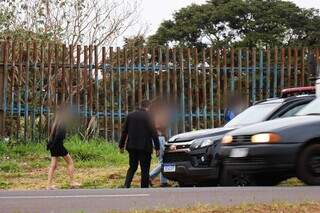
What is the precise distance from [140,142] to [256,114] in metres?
2.18

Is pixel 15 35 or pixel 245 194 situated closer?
pixel 245 194

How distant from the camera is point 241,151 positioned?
11867mm

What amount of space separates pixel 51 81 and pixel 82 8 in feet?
21.1

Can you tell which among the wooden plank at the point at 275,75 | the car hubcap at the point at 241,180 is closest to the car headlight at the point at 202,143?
the car hubcap at the point at 241,180

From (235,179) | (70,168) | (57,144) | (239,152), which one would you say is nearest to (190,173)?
(235,179)

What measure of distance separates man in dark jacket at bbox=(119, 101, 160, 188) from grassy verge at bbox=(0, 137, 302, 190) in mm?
1017

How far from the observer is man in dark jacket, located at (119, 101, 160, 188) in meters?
14.0

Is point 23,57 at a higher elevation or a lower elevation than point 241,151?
higher

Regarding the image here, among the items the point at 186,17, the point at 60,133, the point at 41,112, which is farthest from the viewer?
the point at 186,17

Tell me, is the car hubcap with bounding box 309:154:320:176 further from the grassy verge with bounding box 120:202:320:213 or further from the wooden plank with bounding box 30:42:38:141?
the wooden plank with bounding box 30:42:38:141

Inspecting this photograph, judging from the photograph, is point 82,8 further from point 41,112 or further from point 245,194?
point 245,194

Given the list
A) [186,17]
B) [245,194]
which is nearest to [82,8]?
[245,194]

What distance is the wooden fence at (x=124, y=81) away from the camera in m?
19.0

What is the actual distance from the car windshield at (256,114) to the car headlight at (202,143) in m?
1.07
